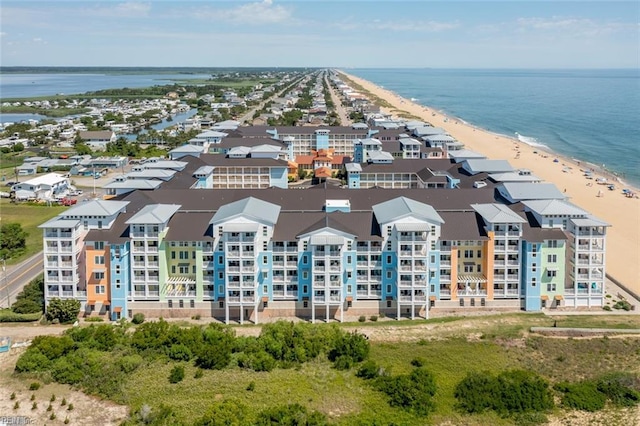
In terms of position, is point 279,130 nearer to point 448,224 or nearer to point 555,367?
point 448,224

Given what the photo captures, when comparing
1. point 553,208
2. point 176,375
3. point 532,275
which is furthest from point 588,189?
point 176,375

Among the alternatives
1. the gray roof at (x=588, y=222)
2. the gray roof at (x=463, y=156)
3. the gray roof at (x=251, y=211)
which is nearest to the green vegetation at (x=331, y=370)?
the gray roof at (x=588, y=222)

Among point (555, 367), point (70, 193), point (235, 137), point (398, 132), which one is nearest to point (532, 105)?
point (398, 132)

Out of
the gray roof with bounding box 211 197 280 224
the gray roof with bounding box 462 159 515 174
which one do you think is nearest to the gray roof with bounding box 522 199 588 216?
the gray roof with bounding box 462 159 515 174

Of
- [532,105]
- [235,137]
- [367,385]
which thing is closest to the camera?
[367,385]

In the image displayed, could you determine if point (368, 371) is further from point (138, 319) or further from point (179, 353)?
point (138, 319)

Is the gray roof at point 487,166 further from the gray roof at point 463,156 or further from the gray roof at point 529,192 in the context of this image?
the gray roof at point 529,192

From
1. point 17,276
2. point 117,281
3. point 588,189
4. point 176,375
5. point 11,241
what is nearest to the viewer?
point 176,375
